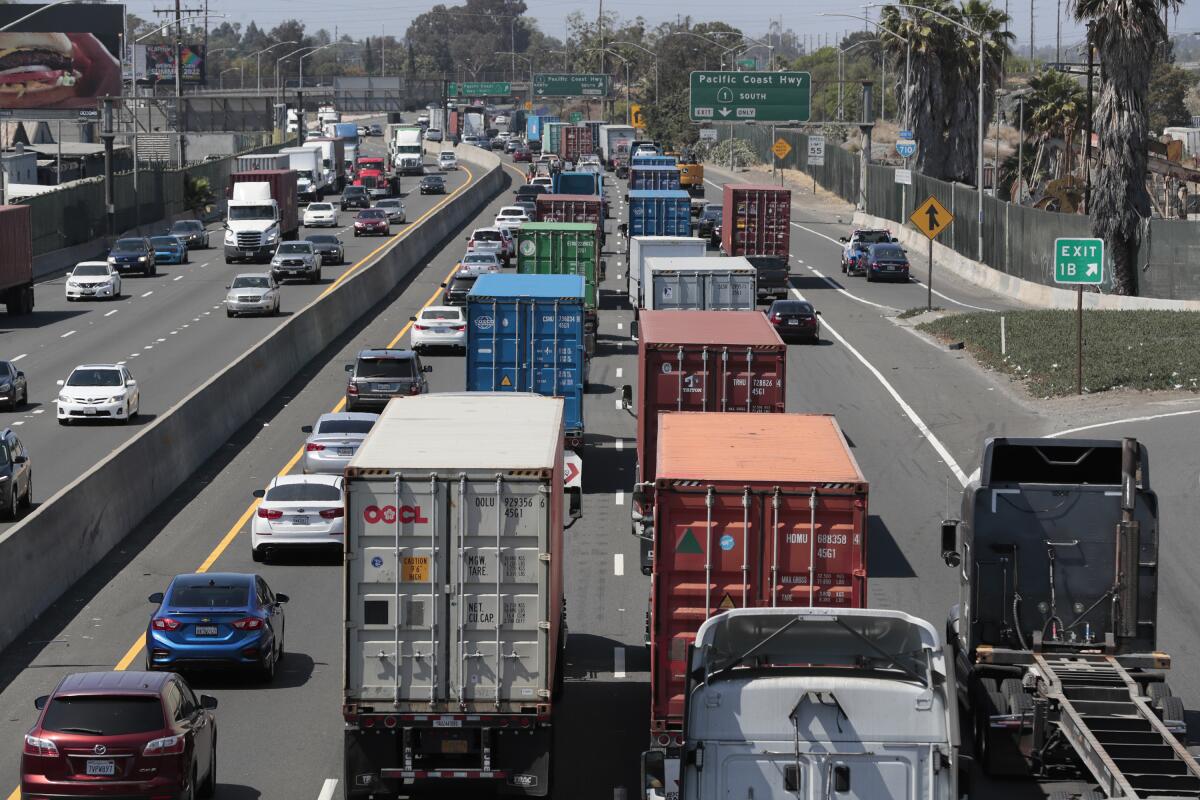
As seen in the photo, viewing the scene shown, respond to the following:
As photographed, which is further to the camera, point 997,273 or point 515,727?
point 997,273

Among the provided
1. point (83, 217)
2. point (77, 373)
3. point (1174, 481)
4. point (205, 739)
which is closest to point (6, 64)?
point (83, 217)

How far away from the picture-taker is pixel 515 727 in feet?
53.3

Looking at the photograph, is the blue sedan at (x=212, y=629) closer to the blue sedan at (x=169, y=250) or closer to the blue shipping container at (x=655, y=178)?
the blue sedan at (x=169, y=250)

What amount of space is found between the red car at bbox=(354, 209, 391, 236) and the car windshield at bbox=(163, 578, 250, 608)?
7001 cm

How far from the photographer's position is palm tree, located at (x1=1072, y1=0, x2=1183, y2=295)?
57531mm

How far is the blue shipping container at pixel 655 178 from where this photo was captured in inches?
3703

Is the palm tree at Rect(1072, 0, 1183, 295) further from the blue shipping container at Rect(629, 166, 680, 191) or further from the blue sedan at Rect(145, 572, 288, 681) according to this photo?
the blue sedan at Rect(145, 572, 288, 681)

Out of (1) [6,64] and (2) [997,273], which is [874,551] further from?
(1) [6,64]

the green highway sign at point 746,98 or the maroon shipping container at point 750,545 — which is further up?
the green highway sign at point 746,98

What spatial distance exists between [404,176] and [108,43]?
87.7 ft

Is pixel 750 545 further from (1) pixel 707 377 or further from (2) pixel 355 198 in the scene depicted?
(2) pixel 355 198

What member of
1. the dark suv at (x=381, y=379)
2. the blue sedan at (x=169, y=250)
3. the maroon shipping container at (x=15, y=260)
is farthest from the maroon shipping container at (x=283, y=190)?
the dark suv at (x=381, y=379)

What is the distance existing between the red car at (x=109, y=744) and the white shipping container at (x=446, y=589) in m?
1.53

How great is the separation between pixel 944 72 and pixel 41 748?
87397mm
